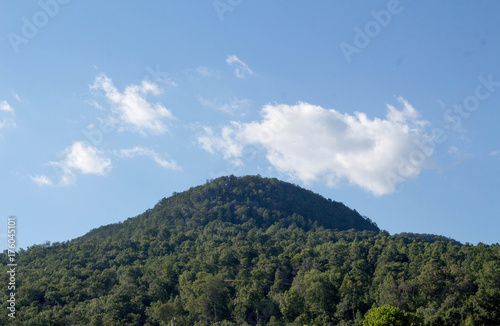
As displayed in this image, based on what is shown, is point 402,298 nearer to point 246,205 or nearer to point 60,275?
point 60,275

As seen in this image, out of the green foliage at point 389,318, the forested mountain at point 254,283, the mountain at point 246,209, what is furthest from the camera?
the mountain at point 246,209

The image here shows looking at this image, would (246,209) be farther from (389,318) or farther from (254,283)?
(389,318)

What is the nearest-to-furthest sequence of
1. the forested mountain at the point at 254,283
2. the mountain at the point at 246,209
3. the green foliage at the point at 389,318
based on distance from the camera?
the green foliage at the point at 389,318 → the forested mountain at the point at 254,283 → the mountain at the point at 246,209

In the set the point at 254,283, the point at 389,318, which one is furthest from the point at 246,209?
the point at 389,318

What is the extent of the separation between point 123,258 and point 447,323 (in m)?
55.6

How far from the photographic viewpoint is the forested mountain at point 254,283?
176ft

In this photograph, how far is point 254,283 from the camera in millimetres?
63938

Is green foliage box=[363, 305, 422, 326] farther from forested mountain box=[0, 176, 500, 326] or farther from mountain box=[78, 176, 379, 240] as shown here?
mountain box=[78, 176, 379, 240]

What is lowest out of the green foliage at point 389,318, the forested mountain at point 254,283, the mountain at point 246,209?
the green foliage at point 389,318

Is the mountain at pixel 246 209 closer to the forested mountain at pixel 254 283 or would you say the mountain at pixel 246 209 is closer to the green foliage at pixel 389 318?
the forested mountain at pixel 254 283

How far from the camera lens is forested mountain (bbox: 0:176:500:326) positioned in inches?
2109

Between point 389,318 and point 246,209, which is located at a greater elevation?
point 246,209

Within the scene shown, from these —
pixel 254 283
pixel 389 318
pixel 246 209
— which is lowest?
Answer: pixel 389 318

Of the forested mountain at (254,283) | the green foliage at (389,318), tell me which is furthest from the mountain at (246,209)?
the green foliage at (389,318)
